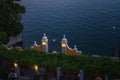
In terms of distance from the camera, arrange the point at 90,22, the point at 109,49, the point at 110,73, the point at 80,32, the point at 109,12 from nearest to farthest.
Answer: the point at 110,73, the point at 109,49, the point at 80,32, the point at 90,22, the point at 109,12

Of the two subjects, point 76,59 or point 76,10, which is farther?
point 76,10

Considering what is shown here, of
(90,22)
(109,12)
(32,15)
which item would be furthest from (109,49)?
(32,15)

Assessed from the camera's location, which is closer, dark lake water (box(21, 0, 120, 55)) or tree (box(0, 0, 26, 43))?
tree (box(0, 0, 26, 43))

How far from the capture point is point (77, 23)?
69.4 metres

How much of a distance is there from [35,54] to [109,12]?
134 feet

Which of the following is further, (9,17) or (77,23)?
(77,23)

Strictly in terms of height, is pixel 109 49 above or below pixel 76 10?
below

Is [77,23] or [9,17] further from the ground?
[9,17]

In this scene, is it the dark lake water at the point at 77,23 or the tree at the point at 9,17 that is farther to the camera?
the dark lake water at the point at 77,23

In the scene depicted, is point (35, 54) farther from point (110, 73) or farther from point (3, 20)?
point (3, 20)

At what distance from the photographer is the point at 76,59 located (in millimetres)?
34312

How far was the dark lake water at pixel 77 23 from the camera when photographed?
→ 60312 millimetres

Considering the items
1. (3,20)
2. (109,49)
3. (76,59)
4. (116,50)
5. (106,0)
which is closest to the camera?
(76,59)

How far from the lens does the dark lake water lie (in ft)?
198
